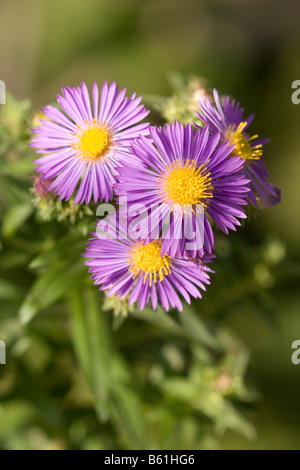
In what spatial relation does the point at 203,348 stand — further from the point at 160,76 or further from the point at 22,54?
the point at 22,54

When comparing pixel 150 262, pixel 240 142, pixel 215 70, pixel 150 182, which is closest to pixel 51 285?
pixel 150 262

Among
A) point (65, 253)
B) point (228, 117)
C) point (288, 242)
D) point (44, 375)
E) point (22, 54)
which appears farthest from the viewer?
point (22, 54)

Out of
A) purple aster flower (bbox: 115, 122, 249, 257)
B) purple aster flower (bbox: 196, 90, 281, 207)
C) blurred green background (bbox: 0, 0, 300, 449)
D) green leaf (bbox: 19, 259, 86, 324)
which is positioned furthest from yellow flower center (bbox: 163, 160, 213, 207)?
blurred green background (bbox: 0, 0, 300, 449)

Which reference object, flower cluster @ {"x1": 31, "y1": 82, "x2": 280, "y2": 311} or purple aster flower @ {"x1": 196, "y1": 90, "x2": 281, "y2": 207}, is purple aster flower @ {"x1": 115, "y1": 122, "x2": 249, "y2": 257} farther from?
purple aster flower @ {"x1": 196, "y1": 90, "x2": 281, "y2": 207}

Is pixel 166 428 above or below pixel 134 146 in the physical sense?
below

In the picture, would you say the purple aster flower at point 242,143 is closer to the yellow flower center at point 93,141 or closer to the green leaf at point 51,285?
the yellow flower center at point 93,141

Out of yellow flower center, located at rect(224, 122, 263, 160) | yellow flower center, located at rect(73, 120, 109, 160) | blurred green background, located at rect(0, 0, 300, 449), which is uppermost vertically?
blurred green background, located at rect(0, 0, 300, 449)

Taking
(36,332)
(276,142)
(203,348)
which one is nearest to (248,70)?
(276,142)
